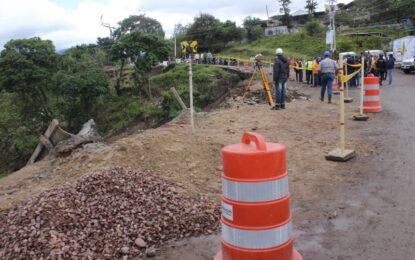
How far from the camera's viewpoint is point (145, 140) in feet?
28.1

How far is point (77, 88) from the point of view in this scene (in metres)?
37.0

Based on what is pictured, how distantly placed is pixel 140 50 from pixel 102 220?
36.4m

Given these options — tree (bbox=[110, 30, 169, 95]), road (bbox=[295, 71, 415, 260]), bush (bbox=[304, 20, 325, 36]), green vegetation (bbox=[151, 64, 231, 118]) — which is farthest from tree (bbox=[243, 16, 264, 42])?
road (bbox=[295, 71, 415, 260])

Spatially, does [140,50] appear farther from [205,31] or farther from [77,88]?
[205,31]

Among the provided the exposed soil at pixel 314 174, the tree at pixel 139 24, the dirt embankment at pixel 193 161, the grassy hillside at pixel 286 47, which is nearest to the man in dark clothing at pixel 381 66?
the exposed soil at pixel 314 174

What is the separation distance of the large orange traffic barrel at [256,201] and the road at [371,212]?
3.64ft

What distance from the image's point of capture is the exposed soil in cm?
504

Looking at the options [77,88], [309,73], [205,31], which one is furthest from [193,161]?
[205,31]

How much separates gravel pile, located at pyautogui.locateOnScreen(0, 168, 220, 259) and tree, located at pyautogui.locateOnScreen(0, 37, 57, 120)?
31.6 metres

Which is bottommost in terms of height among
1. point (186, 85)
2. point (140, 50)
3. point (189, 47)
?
point (186, 85)

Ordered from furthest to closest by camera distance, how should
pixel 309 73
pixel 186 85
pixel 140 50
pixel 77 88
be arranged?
1. pixel 186 85
2. pixel 140 50
3. pixel 77 88
4. pixel 309 73

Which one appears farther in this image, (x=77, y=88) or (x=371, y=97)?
(x=77, y=88)

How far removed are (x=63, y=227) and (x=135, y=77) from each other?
38527mm

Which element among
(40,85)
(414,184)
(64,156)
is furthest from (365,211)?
(40,85)
